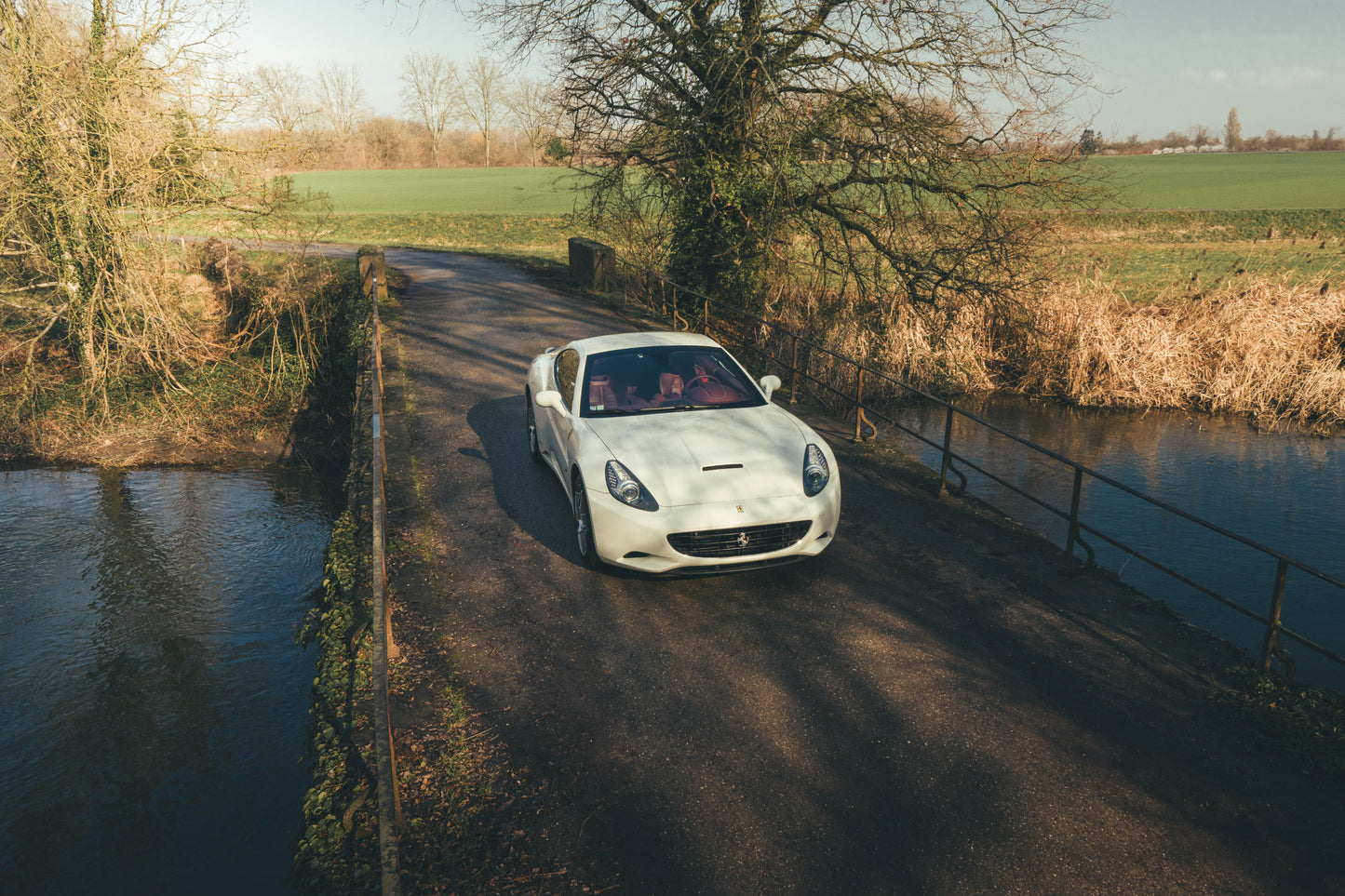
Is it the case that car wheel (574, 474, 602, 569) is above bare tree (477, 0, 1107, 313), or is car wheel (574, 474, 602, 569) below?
below

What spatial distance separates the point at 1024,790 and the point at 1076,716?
897mm

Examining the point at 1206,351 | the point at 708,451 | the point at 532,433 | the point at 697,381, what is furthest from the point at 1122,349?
the point at 708,451

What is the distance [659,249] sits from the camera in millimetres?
20578

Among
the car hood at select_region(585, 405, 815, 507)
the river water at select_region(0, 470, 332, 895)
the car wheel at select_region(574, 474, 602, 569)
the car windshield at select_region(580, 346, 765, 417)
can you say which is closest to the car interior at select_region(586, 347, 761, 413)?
the car windshield at select_region(580, 346, 765, 417)

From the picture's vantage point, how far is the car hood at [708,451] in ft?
21.3

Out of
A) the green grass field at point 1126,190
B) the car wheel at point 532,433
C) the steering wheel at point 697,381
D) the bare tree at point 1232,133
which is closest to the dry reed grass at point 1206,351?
the steering wheel at point 697,381

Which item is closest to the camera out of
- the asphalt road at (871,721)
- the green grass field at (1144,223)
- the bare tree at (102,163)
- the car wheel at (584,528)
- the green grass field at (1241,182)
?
the asphalt road at (871,721)

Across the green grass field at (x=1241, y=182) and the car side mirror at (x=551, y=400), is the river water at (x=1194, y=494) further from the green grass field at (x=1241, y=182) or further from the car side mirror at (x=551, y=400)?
the green grass field at (x=1241, y=182)

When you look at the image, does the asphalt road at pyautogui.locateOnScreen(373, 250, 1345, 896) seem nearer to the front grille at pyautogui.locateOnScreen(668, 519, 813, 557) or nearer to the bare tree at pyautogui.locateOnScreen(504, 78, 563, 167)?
the front grille at pyautogui.locateOnScreen(668, 519, 813, 557)

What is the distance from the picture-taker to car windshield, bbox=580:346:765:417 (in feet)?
25.3

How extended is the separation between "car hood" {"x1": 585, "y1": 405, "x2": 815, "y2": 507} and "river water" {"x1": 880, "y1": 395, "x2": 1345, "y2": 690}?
190 inches

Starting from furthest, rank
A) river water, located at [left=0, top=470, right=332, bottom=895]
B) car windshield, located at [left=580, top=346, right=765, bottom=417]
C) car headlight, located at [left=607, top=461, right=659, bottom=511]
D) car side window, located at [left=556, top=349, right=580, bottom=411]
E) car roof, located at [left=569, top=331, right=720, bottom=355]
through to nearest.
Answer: car roof, located at [left=569, top=331, right=720, bottom=355], car side window, located at [left=556, top=349, right=580, bottom=411], car windshield, located at [left=580, top=346, right=765, bottom=417], car headlight, located at [left=607, top=461, right=659, bottom=511], river water, located at [left=0, top=470, right=332, bottom=895]

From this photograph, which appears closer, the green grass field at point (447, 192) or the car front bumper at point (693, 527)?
the car front bumper at point (693, 527)

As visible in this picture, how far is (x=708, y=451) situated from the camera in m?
6.83
